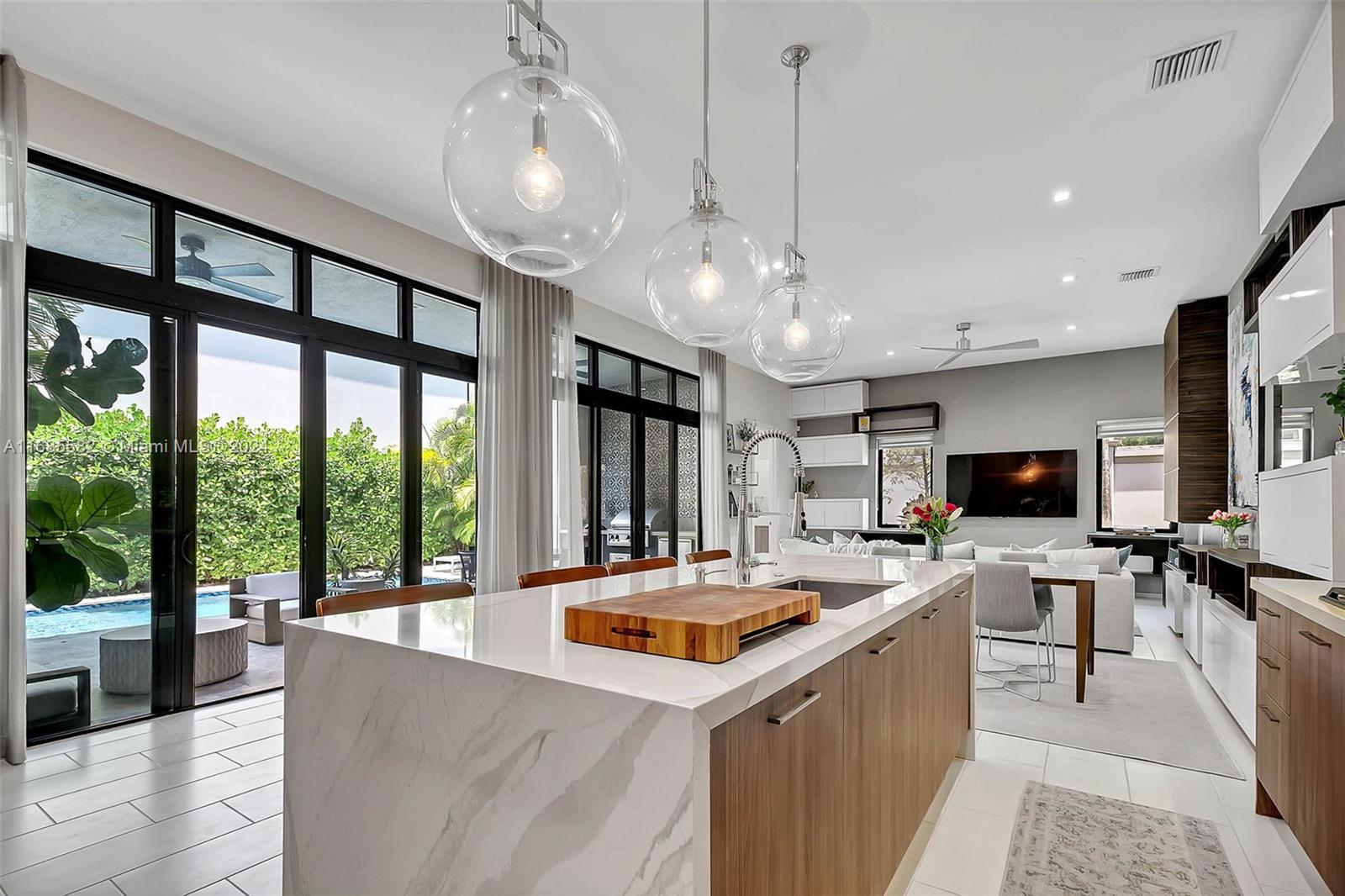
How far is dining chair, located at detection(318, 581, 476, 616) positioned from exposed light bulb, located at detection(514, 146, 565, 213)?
3.36 ft

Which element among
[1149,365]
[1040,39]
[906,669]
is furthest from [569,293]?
[1149,365]

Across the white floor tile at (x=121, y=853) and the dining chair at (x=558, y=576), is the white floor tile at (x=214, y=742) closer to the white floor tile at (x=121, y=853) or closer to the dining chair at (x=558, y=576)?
the white floor tile at (x=121, y=853)

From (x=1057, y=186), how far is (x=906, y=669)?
10.5 feet

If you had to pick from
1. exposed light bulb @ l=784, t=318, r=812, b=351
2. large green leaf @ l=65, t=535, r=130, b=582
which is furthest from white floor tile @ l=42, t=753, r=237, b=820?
exposed light bulb @ l=784, t=318, r=812, b=351

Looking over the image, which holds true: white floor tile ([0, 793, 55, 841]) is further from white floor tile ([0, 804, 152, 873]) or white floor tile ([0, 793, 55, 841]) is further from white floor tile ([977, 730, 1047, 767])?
white floor tile ([977, 730, 1047, 767])

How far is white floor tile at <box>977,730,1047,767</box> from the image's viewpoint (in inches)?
112

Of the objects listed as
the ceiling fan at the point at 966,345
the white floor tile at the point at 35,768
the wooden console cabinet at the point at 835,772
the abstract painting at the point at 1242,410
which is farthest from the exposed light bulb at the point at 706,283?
the ceiling fan at the point at 966,345

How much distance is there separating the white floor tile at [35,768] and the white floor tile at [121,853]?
796 millimetres

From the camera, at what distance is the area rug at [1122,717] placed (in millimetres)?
2954

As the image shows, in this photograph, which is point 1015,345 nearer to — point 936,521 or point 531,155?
point 936,521

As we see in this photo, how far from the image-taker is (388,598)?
1831 mm

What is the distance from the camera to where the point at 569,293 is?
5.52 metres

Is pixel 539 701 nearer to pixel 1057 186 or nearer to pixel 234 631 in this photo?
pixel 234 631

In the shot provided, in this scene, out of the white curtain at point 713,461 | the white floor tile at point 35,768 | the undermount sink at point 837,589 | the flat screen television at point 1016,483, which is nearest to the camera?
the undermount sink at point 837,589
